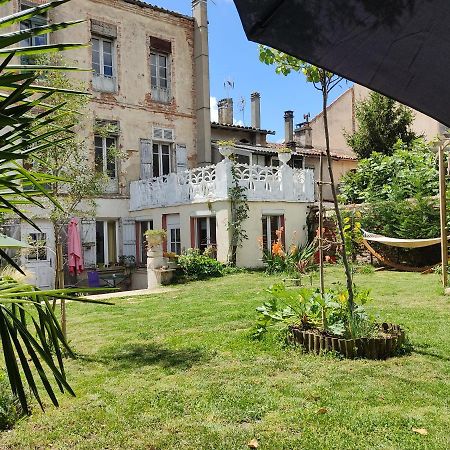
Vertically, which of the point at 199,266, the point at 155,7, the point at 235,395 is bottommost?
the point at 235,395

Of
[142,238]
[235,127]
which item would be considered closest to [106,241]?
[142,238]

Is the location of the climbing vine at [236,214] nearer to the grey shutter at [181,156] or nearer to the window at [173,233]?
the window at [173,233]

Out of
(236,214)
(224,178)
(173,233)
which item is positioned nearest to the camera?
(224,178)

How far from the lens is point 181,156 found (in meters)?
18.1

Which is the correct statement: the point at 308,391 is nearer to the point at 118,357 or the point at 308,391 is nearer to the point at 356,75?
the point at 118,357

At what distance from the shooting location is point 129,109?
55.4 feet

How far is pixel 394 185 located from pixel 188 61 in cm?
929

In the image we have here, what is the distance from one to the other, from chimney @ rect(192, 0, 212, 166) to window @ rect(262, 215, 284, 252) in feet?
14.3

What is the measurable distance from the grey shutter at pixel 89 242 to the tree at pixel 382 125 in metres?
11.9

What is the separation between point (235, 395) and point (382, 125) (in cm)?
1826

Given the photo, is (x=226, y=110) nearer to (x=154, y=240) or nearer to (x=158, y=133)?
(x=158, y=133)

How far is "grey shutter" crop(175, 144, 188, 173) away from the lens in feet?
58.9

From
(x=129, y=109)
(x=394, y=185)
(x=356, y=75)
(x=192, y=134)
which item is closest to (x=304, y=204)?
(x=394, y=185)

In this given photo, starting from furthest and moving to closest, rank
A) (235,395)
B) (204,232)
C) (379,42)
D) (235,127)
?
(235,127) < (204,232) < (235,395) < (379,42)
